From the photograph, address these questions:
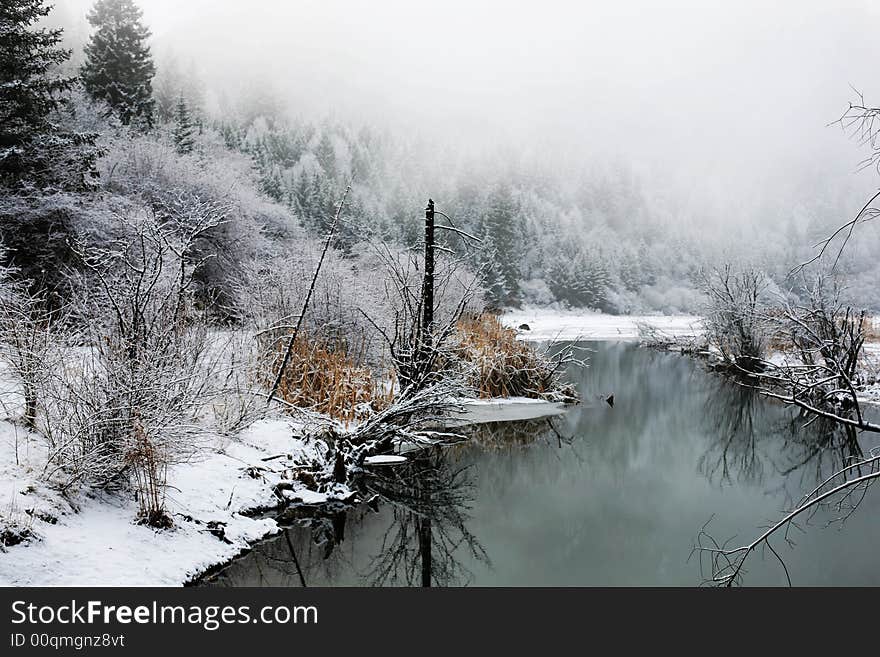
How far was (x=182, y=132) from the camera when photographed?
1256 inches

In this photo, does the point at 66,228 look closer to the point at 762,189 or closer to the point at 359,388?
the point at 359,388

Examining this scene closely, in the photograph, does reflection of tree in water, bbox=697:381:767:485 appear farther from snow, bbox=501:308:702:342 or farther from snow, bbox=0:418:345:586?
snow, bbox=501:308:702:342

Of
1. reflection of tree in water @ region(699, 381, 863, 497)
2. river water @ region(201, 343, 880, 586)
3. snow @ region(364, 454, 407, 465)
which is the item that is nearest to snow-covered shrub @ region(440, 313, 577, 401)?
river water @ region(201, 343, 880, 586)

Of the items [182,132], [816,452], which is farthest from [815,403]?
[182,132]

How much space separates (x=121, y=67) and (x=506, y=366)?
2701cm

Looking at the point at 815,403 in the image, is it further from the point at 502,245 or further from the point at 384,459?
the point at 502,245

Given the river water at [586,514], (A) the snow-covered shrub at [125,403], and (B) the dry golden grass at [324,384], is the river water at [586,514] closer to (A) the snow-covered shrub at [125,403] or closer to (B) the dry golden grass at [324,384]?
(A) the snow-covered shrub at [125,403]

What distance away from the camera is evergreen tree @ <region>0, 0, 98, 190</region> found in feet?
55.5

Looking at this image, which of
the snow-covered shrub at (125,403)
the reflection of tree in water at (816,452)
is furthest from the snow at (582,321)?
the snow-covered shrub at (125,403)

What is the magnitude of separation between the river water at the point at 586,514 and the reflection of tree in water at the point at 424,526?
0.09 feet

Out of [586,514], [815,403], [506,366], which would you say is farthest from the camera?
[506,366]

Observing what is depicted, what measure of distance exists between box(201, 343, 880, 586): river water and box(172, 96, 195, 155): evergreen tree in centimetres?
2408

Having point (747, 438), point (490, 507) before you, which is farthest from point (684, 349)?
point (490, 507)
